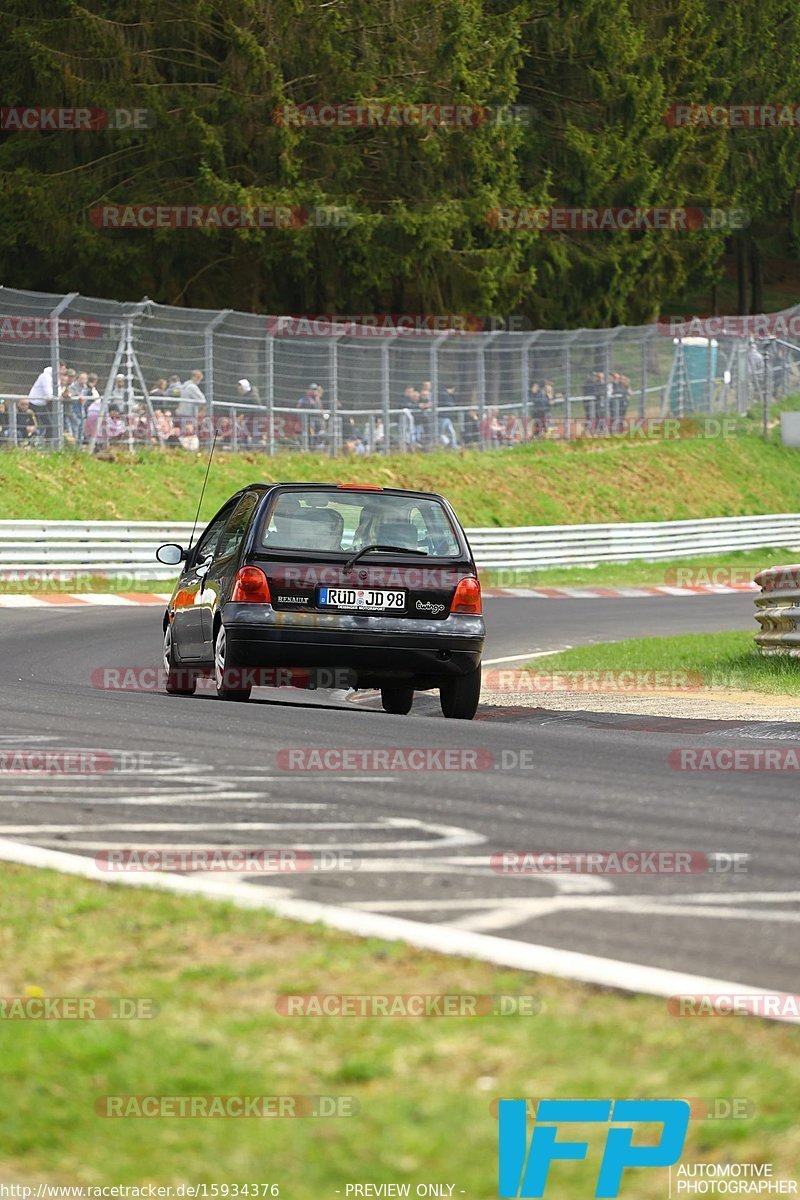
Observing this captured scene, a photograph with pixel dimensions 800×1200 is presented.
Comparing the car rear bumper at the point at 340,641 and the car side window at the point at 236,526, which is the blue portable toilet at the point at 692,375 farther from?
the car rear bumper at the point at 340,641

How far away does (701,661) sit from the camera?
56.2 ft

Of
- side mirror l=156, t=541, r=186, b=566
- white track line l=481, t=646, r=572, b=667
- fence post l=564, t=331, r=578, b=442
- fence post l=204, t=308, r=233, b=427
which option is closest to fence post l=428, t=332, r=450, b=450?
fence post l=564, t=331, r=578, b=442

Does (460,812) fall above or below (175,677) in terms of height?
above

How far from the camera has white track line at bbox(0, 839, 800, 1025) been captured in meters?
4.20

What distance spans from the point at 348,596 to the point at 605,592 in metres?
19.0

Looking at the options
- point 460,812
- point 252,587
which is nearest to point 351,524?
point 252,587

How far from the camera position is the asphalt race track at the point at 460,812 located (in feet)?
16.1

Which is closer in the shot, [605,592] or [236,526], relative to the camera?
[236,526]

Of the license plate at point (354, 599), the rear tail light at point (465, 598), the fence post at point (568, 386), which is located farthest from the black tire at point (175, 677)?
the fence post at point (568, 386)

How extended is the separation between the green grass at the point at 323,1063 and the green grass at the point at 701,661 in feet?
34.6

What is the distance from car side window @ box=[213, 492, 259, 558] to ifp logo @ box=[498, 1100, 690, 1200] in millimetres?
8326

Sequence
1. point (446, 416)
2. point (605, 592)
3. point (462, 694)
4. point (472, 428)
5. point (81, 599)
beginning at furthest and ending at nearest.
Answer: point (472, 428)
point (446, 416)
point (605, 592)
point (81, 599)
point (462, 694)

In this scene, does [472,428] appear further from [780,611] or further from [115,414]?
[780,611]

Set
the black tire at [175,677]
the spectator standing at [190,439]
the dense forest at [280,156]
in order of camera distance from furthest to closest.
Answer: the dense forest at [280,156] → the spectator standing at [190,439] → the black tire at [175,677]
